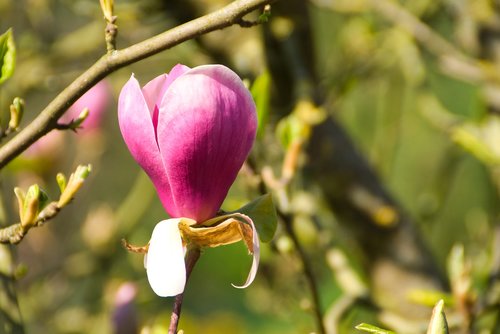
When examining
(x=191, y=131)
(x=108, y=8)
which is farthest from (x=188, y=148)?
(x=108, y=8)

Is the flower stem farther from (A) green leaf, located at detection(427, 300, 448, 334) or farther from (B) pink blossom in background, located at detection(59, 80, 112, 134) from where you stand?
(B) pink blossom in background, located at detection(59, 80, 112, 134)

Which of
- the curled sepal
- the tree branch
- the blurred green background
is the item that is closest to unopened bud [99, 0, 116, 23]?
the tree branch

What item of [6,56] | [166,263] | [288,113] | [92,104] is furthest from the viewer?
[92,104]

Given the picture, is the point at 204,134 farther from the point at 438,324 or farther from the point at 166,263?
the point at 438,324

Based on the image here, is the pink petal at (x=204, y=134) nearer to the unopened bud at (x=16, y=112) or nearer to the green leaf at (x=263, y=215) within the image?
the green leaf at (x=263, y=215)

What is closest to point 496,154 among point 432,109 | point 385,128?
point 432,109

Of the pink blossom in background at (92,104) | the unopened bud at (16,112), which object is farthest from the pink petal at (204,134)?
the pink blossom in background at (92,104)

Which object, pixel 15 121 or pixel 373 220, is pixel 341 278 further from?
pixel 15 121
